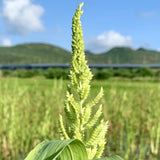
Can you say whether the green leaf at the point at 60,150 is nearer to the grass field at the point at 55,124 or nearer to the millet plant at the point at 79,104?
the millet plant at the point at 79,104

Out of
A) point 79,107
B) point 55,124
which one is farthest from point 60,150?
point 55,124

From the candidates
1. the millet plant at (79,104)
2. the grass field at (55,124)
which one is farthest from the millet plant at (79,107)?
the grass field at (55,124)

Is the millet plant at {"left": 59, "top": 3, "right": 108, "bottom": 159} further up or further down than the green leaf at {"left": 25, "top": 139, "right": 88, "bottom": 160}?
further up

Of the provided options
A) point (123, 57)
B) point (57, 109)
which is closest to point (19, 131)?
point (57, 109)

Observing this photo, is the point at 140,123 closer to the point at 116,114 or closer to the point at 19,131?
the point at 116,114

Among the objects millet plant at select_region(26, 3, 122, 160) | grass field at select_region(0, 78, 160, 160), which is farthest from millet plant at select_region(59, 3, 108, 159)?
grass field at select_region(0, 78, 160, 160)

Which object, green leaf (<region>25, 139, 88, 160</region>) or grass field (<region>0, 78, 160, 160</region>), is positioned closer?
green leaf (<region>25, 139, 88, 160</region>)

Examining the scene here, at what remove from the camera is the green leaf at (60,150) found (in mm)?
736

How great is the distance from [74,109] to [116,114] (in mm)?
5754

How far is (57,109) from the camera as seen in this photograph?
6.08 m

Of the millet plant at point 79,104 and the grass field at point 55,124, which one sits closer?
the millet plant at point 79,104

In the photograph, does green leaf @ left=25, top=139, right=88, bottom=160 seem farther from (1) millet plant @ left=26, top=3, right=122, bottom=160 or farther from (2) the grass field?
(2) the grass field

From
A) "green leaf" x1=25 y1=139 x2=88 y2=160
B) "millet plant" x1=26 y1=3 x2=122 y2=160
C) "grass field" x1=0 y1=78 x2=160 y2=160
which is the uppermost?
"millet plant" x1=26 y1=3 x2=122 y2=160

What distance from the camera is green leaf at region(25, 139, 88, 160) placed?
0.74 m
